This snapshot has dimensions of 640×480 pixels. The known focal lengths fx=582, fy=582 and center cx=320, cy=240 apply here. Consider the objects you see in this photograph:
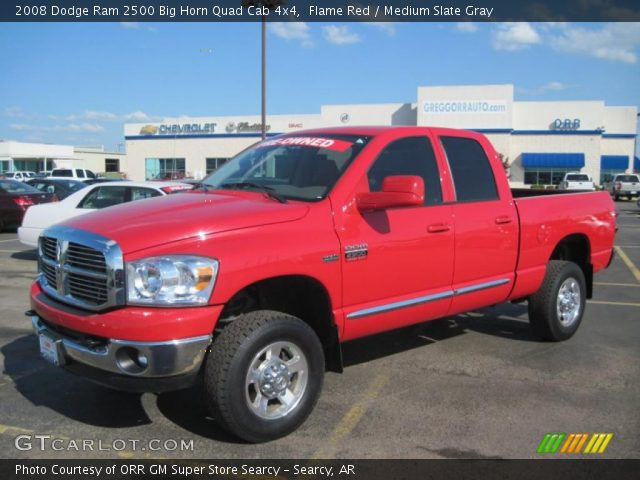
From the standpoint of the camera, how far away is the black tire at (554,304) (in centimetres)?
572

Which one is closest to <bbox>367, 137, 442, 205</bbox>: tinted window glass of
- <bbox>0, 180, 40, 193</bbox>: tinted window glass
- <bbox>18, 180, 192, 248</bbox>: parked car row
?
<bbox>18, 180, 192, 248</bbox>: parked car row

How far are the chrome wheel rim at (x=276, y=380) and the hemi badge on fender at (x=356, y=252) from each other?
71cm

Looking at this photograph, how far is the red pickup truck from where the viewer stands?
3.28 m

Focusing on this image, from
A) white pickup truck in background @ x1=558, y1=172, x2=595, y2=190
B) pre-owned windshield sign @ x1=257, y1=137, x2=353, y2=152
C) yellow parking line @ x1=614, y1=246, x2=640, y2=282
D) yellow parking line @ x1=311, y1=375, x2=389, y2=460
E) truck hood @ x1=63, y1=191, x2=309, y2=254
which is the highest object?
white pickup truck in background @ x1=558, y1=172, x2=595, y2=190

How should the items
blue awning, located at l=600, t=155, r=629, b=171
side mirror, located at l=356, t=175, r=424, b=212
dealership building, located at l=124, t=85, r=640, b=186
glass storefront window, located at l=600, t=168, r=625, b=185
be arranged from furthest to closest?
1. glass storefront window, located at l=600, t=168, r=625, b=185
2. blue awning, located at l=600, t=155, r=629, b=171
3. dealership building, located at l=124, t=85, r=640, b=186
4. side mirror, located at l=356, t=175, r=424, b=212

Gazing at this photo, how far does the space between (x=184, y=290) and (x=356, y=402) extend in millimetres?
1758

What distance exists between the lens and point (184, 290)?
3283mm

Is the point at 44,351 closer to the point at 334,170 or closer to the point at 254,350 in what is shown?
the point at 254,350

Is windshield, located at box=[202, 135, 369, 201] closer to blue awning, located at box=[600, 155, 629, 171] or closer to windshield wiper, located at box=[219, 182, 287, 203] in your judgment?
windshield wiper, located at box=[219, 182, 287, 203]

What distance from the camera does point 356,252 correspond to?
4.02m

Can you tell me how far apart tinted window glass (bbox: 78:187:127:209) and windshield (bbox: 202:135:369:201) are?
223 inches

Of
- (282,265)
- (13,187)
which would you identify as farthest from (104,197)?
(13,187)

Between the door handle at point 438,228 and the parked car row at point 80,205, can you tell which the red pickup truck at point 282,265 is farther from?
the parked car row at point 80,205

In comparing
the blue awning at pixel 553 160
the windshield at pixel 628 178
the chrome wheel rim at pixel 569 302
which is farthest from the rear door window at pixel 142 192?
the blue awning at pixel 553 160
